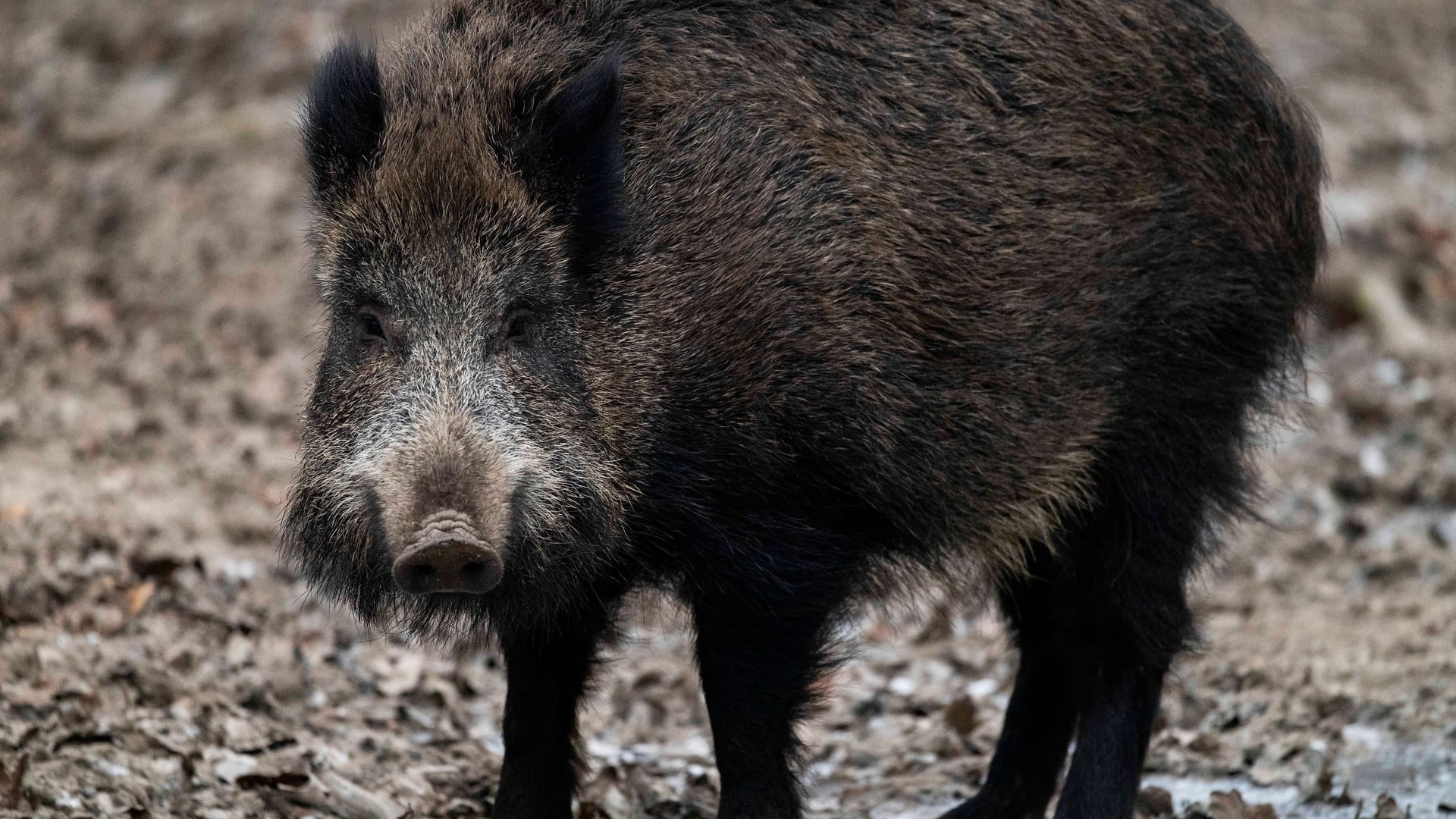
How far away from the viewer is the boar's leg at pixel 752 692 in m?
4.11

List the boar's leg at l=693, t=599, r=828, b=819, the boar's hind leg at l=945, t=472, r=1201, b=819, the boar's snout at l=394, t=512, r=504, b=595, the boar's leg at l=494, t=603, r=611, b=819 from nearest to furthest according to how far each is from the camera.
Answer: the boar's snout at l=394, t=512, r=504, b=595, the boar's leg at l=693, t=599, r=828, b=819, the boar's leg at l=494, t=603, r=611, b=819, the boar's hind leg at l=945, t=472, r=1201, b=819

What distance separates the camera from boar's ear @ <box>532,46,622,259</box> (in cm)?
386

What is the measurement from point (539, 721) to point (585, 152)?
4.76 feet

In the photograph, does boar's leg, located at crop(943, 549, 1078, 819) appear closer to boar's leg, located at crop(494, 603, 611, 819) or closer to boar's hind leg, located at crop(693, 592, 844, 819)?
boar's hind leg, located at crop(693, 592, 844, 819)

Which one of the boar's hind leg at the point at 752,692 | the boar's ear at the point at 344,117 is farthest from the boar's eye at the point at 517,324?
the boar's hind leg at the point at 752,692

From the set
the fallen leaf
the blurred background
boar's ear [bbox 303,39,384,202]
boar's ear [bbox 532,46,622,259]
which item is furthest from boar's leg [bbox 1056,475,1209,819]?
the fallen leaf

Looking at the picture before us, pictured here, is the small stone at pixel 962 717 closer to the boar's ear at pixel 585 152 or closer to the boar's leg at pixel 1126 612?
the boar's leg at pixel 1126 612

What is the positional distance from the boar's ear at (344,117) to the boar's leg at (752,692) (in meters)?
1.29

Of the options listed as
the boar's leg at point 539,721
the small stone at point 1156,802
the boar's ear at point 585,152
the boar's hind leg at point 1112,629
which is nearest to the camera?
the boar's ear at point 585,152

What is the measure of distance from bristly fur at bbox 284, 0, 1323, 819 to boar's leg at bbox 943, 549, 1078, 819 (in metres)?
0.06

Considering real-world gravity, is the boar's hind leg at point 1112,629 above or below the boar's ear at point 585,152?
below

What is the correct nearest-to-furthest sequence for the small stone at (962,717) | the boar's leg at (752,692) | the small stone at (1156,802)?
the boar's leg at (752,692)
the small stone at (1156,802)
the small stone at (962,717)

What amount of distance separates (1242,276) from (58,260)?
647cm

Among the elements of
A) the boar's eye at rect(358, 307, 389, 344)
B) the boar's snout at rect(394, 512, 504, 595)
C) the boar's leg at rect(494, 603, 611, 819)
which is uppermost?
the boar's eye at rect(358, 307, 389, 344)
